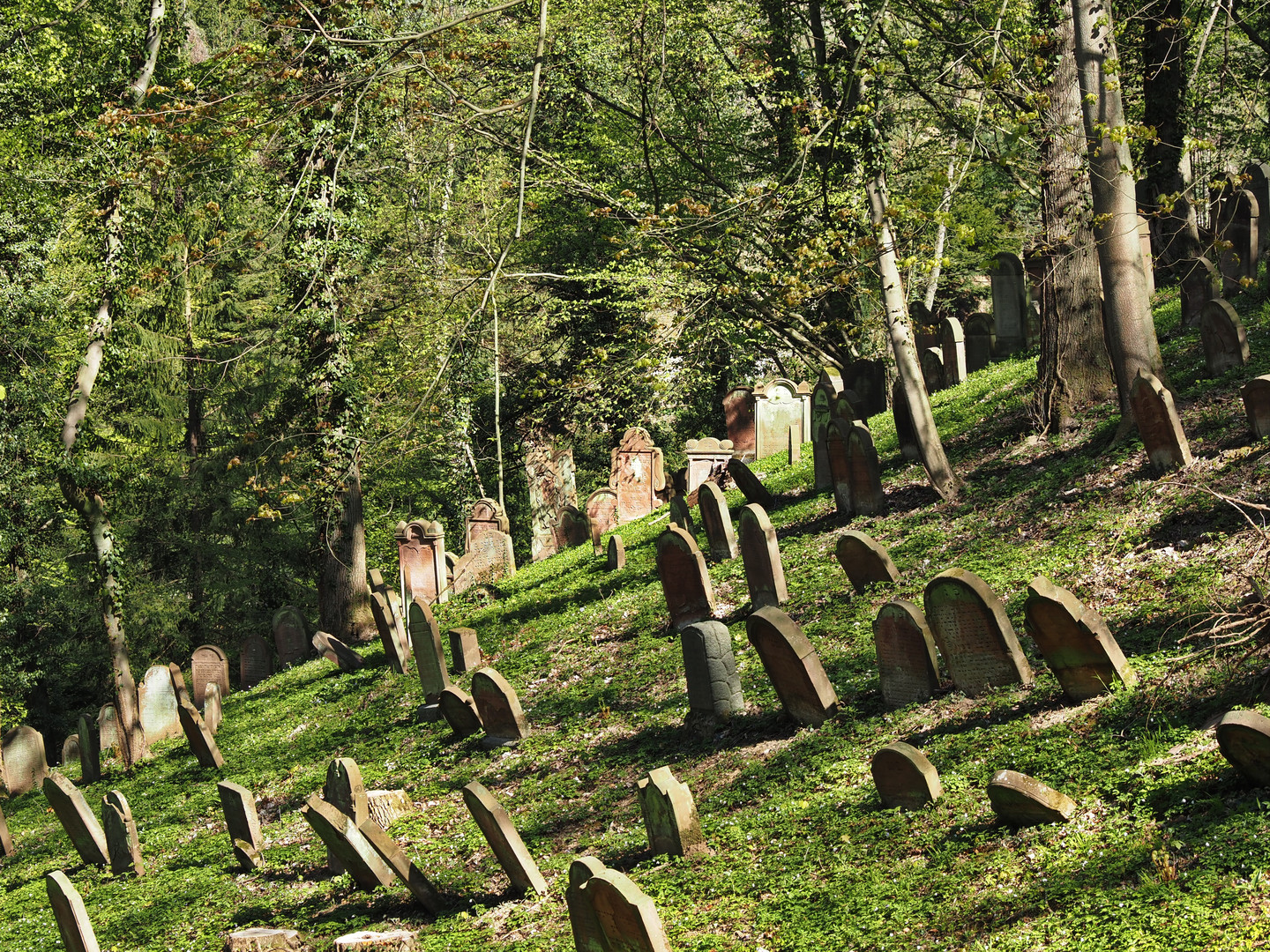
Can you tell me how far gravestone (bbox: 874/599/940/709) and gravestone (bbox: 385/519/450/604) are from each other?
1118 cm

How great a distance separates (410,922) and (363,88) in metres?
5.85

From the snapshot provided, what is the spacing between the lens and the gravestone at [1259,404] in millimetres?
8938

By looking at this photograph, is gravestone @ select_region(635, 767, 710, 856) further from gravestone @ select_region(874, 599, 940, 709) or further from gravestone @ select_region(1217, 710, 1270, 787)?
gravestone @ select_region(1217, 710, 1270, 787)

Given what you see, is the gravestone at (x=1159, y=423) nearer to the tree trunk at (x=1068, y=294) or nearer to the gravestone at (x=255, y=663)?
the tree trunk at (x=1068, y=294)

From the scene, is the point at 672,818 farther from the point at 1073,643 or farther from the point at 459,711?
the point at 459,711

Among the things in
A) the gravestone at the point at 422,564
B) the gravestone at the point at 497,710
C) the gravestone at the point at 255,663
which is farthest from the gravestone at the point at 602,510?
the gravestone at the point at 497,710

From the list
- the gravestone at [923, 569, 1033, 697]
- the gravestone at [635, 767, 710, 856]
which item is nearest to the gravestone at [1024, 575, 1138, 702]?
the gravestone at [923, 569, 1033, 697]

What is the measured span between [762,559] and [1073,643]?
404 cm

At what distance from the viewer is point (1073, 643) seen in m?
6.39

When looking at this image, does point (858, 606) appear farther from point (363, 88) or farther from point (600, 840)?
point (363, 88)

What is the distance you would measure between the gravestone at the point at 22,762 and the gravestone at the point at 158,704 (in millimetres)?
1533

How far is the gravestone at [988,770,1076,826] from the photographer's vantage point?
17.9ft

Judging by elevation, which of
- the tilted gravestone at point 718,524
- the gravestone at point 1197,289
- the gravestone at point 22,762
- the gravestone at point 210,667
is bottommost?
the gravestone at point 22,762

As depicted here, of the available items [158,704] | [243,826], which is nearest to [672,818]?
[243,826]
